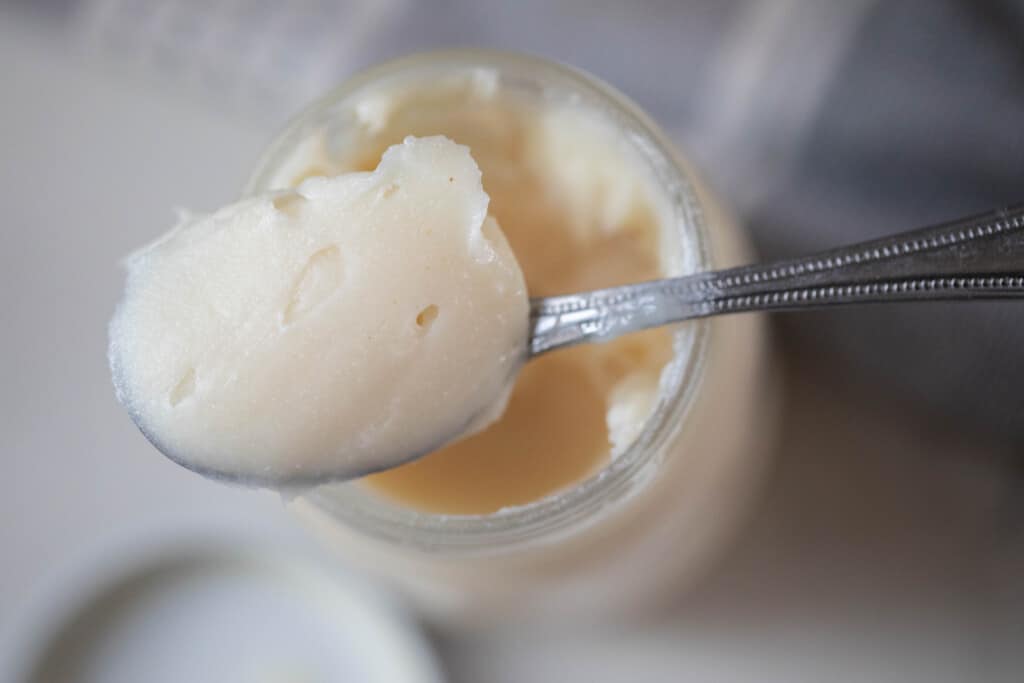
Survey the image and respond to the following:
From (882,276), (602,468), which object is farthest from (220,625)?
(882,276)

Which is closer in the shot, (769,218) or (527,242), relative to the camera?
(527,242)

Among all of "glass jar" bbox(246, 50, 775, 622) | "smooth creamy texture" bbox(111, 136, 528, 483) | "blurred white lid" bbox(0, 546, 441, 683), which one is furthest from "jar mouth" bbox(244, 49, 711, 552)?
"blurred white lid" bbox(0, 546, 441, 683)

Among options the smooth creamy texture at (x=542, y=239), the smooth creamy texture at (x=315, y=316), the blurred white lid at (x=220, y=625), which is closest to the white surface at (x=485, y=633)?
the blurred white lid at (x=220, y=625)

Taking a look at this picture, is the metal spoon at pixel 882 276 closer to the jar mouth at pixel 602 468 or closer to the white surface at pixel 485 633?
the jar mouth at pixel 602 468

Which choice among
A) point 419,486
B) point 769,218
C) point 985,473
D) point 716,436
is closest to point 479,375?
point 419,486

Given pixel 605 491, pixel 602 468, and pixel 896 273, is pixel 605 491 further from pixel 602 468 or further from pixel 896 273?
pixel 896 273

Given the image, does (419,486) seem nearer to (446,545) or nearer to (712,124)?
(446,545)

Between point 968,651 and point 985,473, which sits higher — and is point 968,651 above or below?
below
